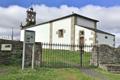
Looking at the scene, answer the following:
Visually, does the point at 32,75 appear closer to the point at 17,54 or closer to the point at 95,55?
the point at 17,54

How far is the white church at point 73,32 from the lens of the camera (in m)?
40.4

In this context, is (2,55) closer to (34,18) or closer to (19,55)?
(19,55)

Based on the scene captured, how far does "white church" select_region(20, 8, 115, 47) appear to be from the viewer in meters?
40.4

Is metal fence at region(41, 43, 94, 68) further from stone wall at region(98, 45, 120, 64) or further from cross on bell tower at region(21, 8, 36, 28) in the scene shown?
cross on bell tower at region(21, 8, 36, 28)

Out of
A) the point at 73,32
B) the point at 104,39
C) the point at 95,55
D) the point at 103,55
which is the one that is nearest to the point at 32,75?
the point at 95,55

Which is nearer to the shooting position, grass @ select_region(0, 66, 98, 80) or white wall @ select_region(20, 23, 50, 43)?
grass @ select_region(0, 66, 98, 80)

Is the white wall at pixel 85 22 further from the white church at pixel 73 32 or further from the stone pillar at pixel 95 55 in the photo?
the stone pillar at pixel 95 55

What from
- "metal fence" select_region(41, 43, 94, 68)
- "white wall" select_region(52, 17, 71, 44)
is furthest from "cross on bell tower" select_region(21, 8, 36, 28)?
"metal fence" select_region(41, 43, 94, 68)

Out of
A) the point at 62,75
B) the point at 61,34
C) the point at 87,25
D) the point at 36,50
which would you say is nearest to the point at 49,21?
the point at 61,34

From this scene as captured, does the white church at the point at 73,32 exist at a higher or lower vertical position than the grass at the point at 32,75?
higher

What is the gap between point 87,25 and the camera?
43438 millimetres

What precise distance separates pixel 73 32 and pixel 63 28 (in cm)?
223

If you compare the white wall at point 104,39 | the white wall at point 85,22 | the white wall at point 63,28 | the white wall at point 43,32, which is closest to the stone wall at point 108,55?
the white wall at point 104,39

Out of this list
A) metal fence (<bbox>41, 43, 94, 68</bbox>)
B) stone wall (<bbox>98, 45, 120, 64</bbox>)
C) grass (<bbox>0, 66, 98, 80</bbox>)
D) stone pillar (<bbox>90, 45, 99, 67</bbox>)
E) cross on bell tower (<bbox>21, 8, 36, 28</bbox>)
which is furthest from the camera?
cross on bell tower (<bbox>21, 8, 36, 28</bbox>)
